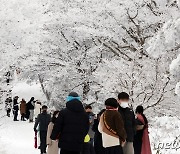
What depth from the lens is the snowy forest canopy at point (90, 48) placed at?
16531 millimetres

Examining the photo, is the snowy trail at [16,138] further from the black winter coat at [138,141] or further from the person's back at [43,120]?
the black winter coat at [138,141]

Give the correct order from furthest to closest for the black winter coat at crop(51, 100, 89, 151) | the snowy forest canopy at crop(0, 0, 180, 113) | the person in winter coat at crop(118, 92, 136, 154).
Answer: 1. the snowy forest canopy at crop(0, 0, 180, 113)
2. the person in winter coat at crop(118, 92, 136, 154)
3. the black winter coat at crop(51, 100, 89, 151)

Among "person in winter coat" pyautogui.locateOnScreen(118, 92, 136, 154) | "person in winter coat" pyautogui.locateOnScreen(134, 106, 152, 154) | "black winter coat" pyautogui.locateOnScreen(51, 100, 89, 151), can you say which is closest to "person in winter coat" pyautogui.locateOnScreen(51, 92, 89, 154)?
"black winter coat" pyautogui.locateOnScreen(51, 100, 89, 151)

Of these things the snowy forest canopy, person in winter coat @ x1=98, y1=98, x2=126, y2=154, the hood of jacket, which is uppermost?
the snowy forest canopy

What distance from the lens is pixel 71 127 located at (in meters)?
6.79

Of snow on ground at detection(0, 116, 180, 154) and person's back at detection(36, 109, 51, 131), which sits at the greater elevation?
person's back at detection(36, 109, 51, 131)

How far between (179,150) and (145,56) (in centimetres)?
689

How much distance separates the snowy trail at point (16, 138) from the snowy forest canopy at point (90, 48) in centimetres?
234

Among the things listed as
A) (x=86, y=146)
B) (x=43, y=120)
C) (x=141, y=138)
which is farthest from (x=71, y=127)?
(x=43, y=120)

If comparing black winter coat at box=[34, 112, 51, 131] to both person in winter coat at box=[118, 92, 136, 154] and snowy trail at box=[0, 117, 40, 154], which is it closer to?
snowy trail at box=[0, 117, 40, 154]

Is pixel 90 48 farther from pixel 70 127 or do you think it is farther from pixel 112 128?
pixel 70 127

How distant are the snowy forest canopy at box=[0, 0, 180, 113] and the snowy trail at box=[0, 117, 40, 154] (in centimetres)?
234

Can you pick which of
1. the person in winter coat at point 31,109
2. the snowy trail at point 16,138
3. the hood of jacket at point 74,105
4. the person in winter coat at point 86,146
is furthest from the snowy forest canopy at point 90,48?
the hood of jacket at point 74,105

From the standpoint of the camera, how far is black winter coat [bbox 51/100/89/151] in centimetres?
673
